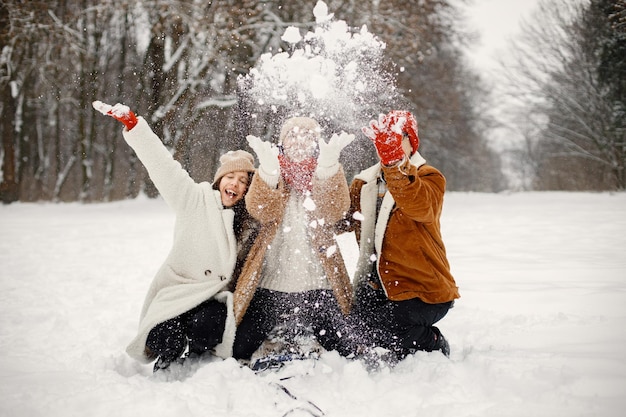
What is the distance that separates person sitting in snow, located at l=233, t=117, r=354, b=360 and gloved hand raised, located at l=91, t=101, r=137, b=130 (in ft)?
2.64

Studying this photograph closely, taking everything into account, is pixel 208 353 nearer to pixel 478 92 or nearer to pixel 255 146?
pixel 255 146

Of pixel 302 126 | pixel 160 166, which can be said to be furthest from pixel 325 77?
pixel 160 166

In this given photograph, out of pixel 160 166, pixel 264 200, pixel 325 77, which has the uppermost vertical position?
pixel 325 77

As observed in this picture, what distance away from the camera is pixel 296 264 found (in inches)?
118

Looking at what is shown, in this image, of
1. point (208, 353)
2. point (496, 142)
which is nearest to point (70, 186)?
point (208, 353)

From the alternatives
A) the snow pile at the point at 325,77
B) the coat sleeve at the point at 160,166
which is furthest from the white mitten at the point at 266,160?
the snow pile at the point at 325,77

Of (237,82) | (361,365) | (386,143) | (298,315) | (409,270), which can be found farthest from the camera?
(237,82)

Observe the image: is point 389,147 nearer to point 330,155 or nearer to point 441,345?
point 330,155

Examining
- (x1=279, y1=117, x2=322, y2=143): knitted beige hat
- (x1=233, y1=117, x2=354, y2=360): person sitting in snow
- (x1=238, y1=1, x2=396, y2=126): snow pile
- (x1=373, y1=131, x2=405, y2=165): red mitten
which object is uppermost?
(x1=238, y1=1, x2=396, y2=126): snow pile

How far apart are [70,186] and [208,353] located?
102 ft

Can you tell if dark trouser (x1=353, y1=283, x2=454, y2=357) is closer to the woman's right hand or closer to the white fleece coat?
the white fleece coat

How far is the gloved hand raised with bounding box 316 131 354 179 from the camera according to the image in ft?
9.13

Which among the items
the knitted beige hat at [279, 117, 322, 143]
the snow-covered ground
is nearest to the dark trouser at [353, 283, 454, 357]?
the snow-covered ground

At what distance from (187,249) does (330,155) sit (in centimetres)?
104
